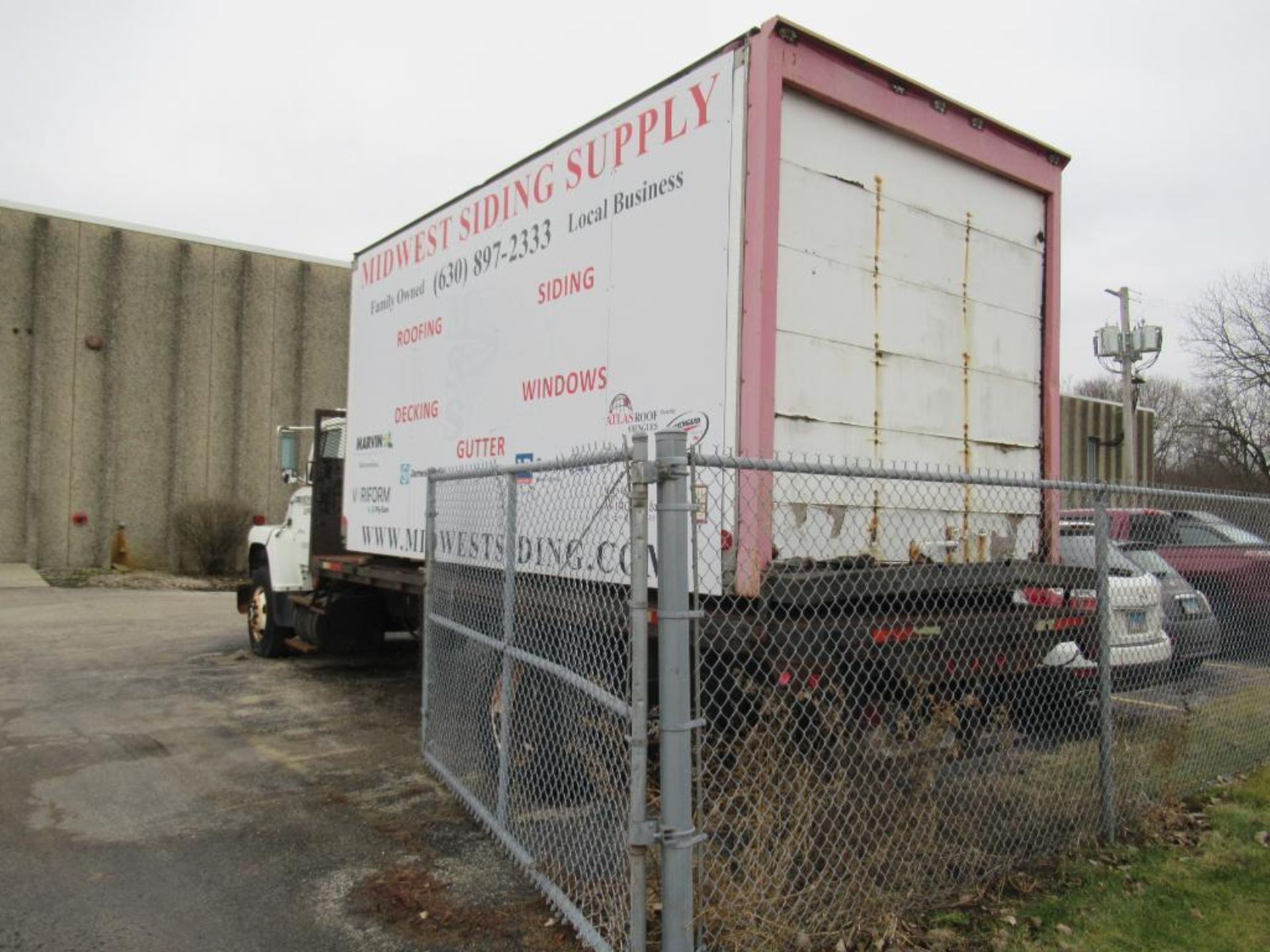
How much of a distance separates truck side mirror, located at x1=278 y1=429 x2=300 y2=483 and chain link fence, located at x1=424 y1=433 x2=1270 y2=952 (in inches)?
183

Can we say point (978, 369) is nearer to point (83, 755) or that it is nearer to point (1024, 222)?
point (1024, 222)

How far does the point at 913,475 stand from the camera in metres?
3.53

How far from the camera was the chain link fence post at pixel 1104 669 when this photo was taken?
4.36 m

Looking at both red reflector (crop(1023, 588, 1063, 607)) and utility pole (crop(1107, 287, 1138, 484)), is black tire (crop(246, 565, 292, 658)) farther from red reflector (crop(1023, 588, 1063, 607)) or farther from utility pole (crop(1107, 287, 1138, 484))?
utility pole (crop(1107, 287, 1138, 484))

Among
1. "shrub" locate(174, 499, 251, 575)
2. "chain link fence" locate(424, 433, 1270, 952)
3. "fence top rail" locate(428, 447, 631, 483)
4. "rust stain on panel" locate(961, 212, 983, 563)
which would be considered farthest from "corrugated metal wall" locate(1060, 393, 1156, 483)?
"fence top rail" locate(428, 447, 631, 483)

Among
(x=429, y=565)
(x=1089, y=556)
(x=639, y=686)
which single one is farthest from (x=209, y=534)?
(x=639, y=686)

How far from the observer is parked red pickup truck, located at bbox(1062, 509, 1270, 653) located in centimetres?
620

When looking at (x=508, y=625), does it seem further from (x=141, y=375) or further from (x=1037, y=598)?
(x=141, y=375)

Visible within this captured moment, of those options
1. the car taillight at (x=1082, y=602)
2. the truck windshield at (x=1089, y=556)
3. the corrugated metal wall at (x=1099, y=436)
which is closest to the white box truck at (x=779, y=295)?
the car taillight at (x=1082, y=602)

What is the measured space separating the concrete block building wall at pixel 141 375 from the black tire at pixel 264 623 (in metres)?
12.1

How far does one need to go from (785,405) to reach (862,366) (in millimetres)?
614

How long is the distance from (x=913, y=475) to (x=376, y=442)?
536 cm

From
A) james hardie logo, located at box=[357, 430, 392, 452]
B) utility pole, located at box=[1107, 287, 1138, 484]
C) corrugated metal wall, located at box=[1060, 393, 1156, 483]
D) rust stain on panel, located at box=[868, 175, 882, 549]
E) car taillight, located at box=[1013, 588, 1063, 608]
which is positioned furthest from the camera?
corrugated metal wall, located at box=[1060, 393, 1156, 483]

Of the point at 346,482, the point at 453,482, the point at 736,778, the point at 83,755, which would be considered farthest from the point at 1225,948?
the point at 346,482
